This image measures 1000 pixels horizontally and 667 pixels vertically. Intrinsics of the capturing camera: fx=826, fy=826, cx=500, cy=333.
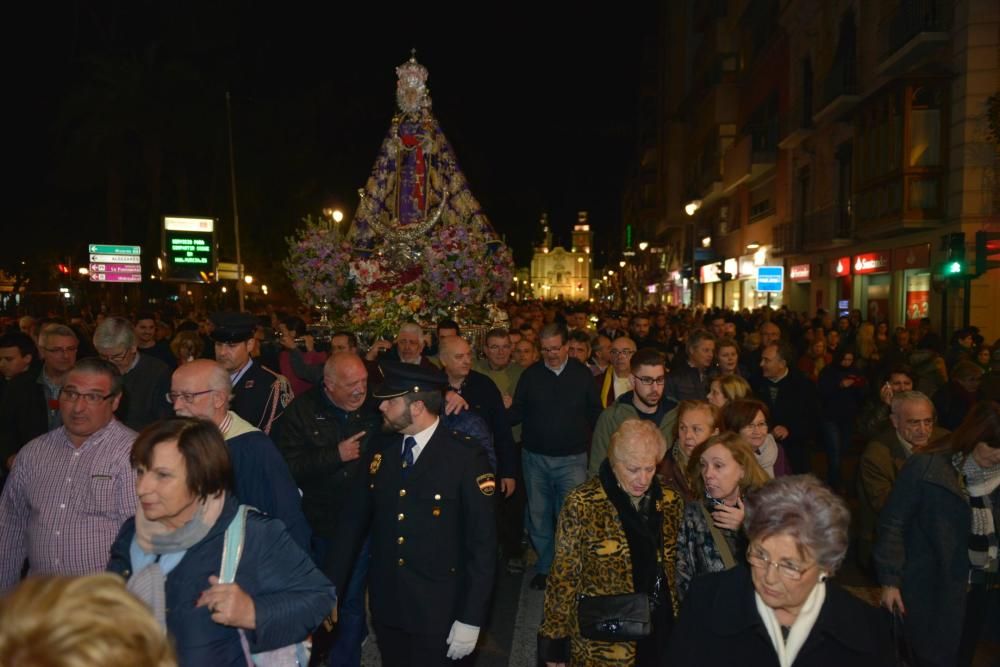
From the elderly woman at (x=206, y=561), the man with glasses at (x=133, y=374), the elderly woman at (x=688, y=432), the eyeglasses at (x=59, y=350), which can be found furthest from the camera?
the man with glasses at (x=133, y=374)

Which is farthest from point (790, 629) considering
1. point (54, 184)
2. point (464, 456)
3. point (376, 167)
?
point (54, 184)

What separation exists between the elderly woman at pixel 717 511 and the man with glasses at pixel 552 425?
299 cm

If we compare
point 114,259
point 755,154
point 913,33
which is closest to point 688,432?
point 913,33

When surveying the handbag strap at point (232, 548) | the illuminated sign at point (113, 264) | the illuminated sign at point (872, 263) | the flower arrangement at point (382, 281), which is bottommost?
the handbag strap at point (232, 548)

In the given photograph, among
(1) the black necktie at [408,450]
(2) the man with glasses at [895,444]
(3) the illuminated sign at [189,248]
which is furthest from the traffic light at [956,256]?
(3) the illuminated sign at [189,248]

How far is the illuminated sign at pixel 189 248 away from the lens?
19.7 metres

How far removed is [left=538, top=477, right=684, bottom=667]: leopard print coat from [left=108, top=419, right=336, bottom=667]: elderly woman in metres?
1.33

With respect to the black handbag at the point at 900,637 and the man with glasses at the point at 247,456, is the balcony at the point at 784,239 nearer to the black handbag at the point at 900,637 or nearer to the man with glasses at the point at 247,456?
the black handbag at the point at 900,637

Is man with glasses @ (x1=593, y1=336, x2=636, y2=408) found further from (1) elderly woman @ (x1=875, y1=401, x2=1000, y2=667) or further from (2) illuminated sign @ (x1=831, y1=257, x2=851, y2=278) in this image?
(2) illuminated sign @ (x1=831, y1=257, x2=851, y2=278)

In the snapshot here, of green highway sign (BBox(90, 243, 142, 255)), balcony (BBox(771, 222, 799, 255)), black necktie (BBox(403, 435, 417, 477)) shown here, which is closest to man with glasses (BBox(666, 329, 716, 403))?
black necktie (BBox(403, 435, 417, 477))

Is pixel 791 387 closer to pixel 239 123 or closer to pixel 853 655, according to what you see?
pixel 853 655

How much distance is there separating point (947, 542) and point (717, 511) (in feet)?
4.41

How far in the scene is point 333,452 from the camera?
4.92m

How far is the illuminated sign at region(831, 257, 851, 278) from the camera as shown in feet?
78.4
